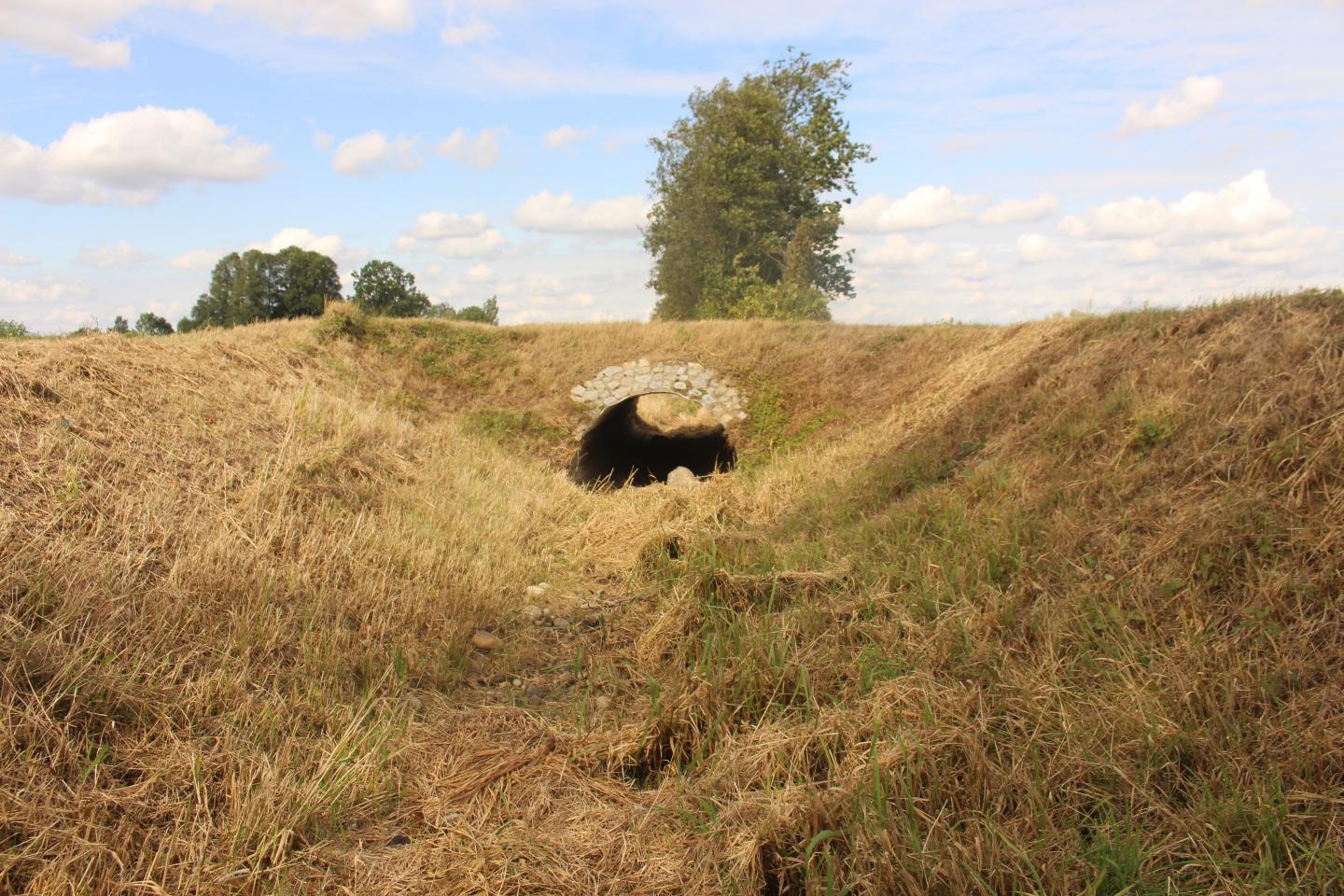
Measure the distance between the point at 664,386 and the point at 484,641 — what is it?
804 cm

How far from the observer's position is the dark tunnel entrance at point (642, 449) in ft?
48.2

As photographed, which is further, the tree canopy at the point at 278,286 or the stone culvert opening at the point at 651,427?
the tree canopy at the point at 278,286

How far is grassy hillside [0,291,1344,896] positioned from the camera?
363cm

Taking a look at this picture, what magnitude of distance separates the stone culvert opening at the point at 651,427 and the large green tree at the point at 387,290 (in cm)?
1116

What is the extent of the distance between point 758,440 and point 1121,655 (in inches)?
342

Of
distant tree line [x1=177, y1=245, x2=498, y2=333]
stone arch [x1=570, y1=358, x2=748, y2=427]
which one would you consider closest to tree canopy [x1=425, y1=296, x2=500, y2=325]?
distant tree line [x1=177, y1=245, x2=498, y2=333]

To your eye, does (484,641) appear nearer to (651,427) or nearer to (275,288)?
(651,427)

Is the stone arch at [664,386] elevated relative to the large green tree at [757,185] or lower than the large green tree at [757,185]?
lower

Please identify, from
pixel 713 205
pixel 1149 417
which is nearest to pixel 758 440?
pixel 1149 417

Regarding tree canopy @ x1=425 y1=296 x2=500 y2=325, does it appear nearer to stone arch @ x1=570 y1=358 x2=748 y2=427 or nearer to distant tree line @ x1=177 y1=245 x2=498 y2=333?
distant tree line @ x1=177 y1=245 x2=498 y2=333

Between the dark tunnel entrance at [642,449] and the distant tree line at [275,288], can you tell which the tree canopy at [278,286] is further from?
the dark tunnel entrance at [642,449]

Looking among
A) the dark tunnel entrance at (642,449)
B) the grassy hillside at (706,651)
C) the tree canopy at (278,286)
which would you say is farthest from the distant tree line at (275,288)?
the grassy hillside at (706,651)

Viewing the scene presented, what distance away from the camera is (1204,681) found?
423cm

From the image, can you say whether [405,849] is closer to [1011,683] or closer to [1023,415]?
[1011,683]
